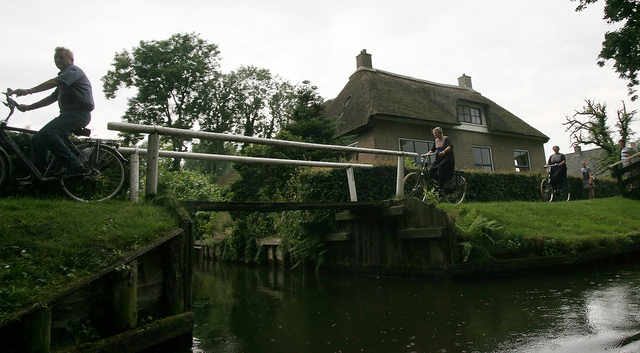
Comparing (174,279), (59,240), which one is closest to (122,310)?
(174,279)

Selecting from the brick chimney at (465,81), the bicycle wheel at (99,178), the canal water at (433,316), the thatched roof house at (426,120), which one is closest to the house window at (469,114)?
the thatched roof house at (426,120)

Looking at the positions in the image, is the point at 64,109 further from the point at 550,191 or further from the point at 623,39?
the point at 623,39

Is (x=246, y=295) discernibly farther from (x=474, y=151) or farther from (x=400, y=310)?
(x=474, y=151)

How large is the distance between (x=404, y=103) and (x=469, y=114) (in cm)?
511

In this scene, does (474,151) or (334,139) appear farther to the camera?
(474,151)

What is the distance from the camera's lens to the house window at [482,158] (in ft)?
71.9

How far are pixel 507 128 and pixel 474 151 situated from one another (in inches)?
107

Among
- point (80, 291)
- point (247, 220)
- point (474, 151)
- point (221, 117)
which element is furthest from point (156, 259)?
point (221, 117)

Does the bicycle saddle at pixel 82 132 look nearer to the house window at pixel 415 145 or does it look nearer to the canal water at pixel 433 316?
the canal water at pixel 433 316

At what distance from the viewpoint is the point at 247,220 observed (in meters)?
14.4

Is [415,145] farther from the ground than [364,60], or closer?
closer

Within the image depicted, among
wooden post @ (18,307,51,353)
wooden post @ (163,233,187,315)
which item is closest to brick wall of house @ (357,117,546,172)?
wooden post @ (163,233,187,315)

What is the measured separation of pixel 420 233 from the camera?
25.9 feet

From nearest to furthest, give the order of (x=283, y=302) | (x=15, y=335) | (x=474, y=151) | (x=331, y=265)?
(x=15, y=335) < (x=283, y=302) < (x=331, y=265) < (x=474, y=151)
